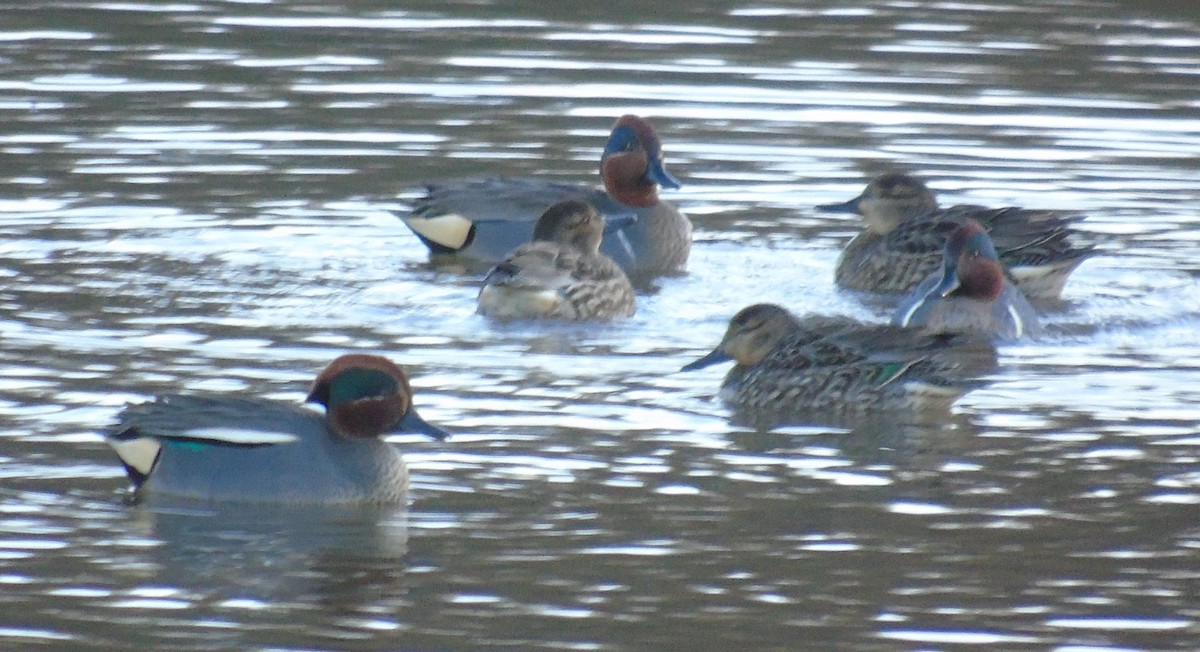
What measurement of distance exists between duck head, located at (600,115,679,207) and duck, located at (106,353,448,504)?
20.0ft

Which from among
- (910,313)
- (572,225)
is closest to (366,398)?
(910,313)

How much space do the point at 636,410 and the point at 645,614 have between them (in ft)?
8.93

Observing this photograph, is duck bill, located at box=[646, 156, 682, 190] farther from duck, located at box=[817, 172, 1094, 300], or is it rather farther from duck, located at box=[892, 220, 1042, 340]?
duck, located at box=[892, 220, 1042, 340]

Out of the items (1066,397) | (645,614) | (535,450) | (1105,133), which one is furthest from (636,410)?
(1105,133)

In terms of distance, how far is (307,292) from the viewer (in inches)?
488

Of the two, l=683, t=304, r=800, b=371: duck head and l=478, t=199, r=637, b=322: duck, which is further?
l=478, t=199, r=637, b=322: duck

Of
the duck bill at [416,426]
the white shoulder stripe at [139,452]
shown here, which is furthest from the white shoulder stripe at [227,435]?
the duck bill at [416,426]

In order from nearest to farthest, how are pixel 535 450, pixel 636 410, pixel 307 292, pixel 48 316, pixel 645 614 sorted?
pixel 645 614 → pixel 535 450 → pixel 636 410 → pixel 48 316 → pixel 307 292

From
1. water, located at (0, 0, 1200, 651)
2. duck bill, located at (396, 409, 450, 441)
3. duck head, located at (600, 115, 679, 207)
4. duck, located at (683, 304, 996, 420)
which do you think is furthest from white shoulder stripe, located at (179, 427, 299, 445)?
duck head, located at (600, 115, 679, 207)

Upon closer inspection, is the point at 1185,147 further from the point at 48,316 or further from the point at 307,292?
the point at 48,316

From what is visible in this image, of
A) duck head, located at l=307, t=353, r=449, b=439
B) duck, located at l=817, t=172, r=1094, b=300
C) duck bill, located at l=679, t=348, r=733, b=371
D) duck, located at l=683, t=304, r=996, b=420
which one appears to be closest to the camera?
duck head, located at l=307, t=353, r=449, b=439

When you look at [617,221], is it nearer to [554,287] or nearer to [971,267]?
[554,287]

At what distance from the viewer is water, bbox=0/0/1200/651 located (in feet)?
24.4

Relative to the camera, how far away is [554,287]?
12.0m
